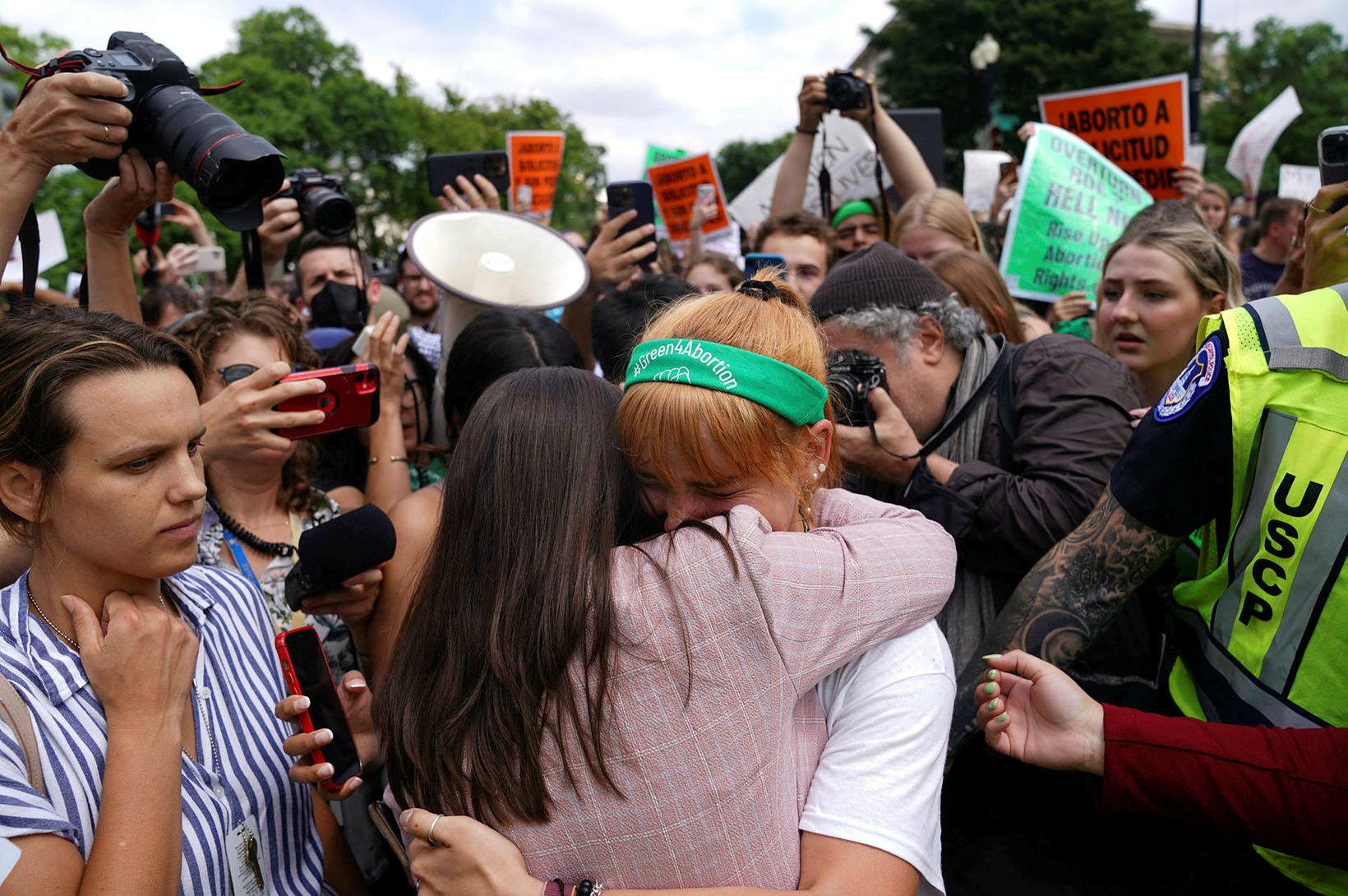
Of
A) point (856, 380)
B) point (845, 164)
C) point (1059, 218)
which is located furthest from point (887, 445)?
point (845, 164)

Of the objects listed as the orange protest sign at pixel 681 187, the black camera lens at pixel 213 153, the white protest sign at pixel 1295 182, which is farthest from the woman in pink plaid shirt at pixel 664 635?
the white protest sign at pixel 1295 182

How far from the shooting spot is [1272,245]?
646 cm

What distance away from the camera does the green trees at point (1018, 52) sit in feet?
101

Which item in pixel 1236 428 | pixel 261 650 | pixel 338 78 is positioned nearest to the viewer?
pixel 1236 428

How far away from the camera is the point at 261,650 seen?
209 cm

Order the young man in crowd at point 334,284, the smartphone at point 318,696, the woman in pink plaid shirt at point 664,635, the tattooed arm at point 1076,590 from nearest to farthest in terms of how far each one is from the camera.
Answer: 1. the woman in pink plaid shirt at point 664,635
2. the smartphone at point 318,696
3. the tattooed arm at point 1076,590
4. the young man in crowd at point 334,284

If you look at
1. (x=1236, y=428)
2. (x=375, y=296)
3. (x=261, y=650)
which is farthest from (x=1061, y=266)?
(x=261, y=650)

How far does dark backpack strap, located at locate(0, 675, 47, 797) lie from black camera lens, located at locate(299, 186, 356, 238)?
244cm

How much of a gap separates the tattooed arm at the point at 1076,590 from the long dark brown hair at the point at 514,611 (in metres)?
0.99

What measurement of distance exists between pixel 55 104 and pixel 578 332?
212 centimetres

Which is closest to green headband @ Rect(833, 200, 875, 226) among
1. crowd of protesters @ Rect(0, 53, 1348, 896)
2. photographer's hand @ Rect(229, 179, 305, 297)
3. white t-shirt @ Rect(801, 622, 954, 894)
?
photographer's hand @ Rect(229, 179, 305, 297)

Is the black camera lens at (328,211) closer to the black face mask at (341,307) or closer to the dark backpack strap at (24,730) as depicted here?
the black face mask at (341,307)

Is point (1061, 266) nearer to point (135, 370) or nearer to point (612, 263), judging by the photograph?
point (612, 263)

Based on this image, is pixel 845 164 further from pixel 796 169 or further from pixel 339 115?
pixel 339 115
